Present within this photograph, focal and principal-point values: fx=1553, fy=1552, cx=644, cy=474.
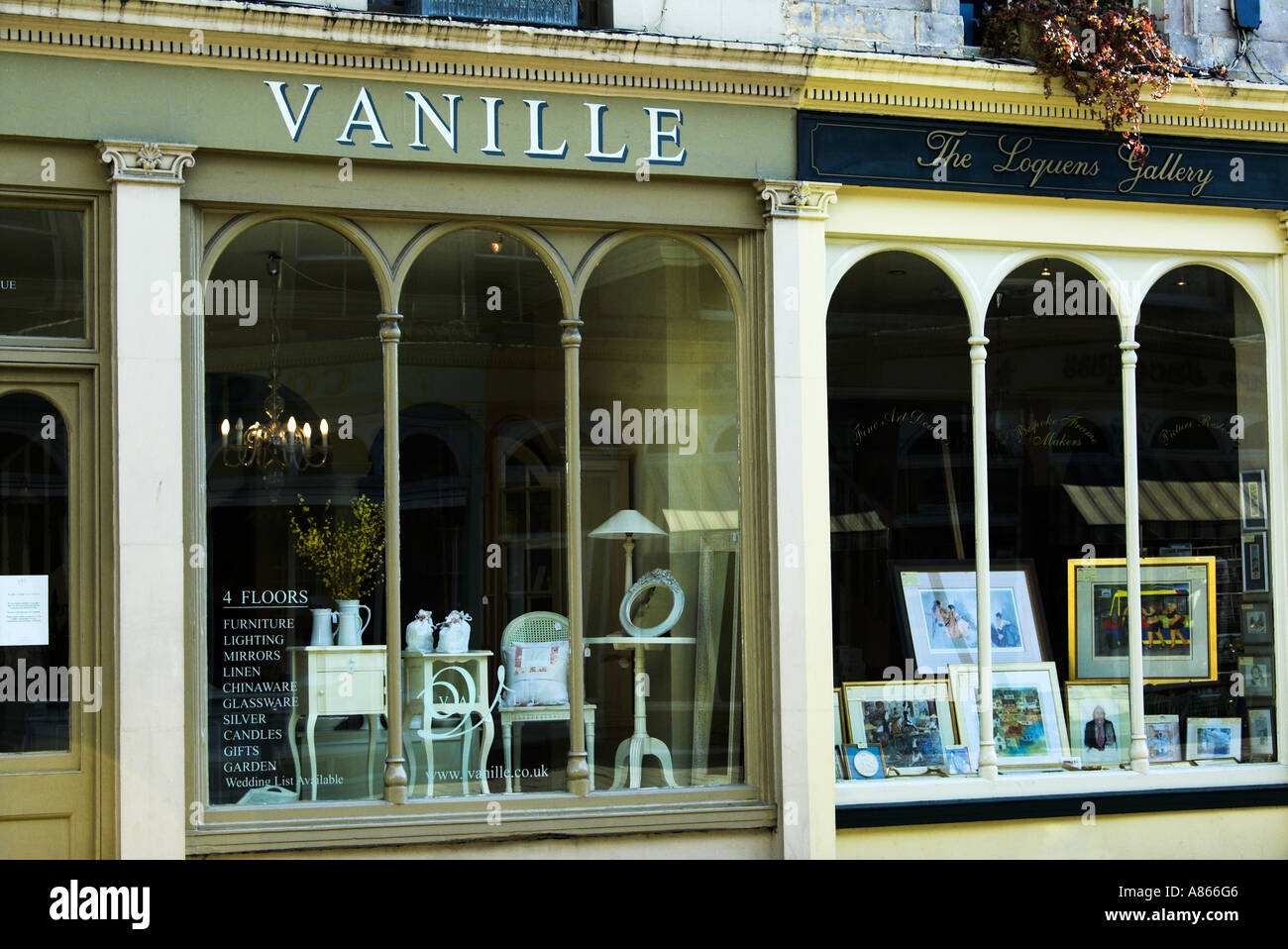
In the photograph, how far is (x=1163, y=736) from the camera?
9.90 metres

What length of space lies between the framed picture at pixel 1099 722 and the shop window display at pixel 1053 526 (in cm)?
1

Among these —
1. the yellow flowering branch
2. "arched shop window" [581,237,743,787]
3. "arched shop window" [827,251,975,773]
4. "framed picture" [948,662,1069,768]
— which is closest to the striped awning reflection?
"arched shop window" [827,251,975,773]

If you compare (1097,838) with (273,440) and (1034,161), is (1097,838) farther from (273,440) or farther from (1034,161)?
(273,440)

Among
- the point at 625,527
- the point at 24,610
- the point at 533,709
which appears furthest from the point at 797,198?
the point at 24,610

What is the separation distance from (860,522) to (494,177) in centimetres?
302

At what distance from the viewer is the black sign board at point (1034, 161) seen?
30.1 feet

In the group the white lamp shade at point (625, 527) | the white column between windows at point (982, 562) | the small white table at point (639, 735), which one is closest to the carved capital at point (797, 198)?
the white column between windows at point (982, 562)

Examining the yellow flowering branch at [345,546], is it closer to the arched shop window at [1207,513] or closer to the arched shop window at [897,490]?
the arched shop window at [897,490]

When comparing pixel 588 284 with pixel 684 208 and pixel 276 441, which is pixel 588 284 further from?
pixel 276 441

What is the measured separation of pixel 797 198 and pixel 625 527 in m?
2.16

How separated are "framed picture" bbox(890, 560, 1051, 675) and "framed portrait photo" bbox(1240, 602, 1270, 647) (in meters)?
1.43
